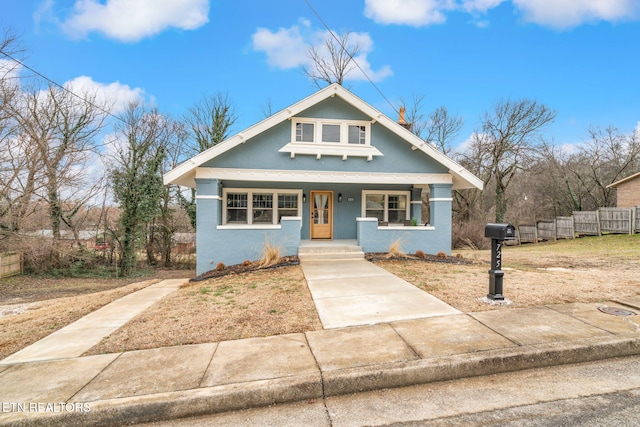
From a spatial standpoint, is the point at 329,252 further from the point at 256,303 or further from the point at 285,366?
the point at 285,366

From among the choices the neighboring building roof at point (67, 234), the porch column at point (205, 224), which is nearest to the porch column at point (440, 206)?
the porch column at point (205, 224)

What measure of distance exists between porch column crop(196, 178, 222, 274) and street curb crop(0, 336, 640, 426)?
24.7ft

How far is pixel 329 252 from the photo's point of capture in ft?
33.3

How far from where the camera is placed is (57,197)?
14.4 meters

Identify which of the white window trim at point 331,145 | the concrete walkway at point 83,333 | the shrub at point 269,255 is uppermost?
the white window trim at point 331,145

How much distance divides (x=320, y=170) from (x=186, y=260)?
519 inches

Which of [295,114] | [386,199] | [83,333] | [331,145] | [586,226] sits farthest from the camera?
[586,226]

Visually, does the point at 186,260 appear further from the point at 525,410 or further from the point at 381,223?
the point at 525,410

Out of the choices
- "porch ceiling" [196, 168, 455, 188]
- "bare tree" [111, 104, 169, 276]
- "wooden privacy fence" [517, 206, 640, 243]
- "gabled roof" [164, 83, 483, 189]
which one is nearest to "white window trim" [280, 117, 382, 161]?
"gabled roof" [164, 83, 483, 189]

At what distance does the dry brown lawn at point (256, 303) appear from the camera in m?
4.13

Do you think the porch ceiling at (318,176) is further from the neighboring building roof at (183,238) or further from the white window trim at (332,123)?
the neighboring building roof at (183,238)

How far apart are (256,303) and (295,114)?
6.93 metres

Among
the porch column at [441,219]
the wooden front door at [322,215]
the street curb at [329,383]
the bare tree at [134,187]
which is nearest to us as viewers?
the street curb at [329,383]

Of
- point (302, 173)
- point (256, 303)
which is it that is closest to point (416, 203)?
point (302, 173)
